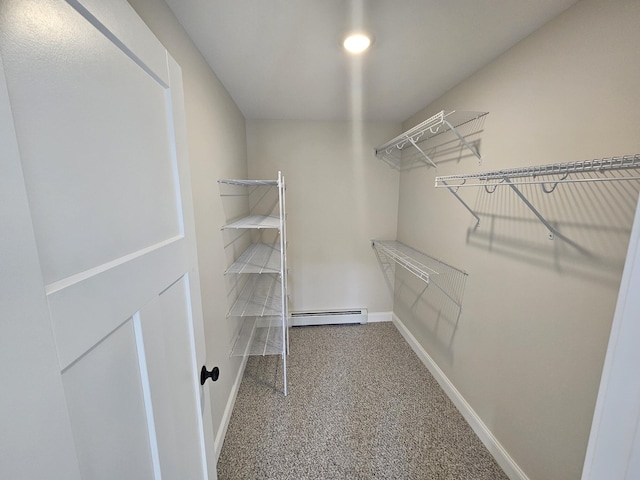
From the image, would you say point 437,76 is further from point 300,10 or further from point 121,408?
point 121,408

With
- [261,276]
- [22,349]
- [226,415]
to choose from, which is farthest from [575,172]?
[261,276]

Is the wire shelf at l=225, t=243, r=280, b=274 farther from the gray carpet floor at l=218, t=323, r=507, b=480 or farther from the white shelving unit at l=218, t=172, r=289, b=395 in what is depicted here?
the gray carpet floor at l=218, t=323, r=507, b=480

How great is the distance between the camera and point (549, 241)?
1.12 m

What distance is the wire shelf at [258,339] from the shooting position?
1.95m

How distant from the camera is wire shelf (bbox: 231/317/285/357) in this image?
195cm

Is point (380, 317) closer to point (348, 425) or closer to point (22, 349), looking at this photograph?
point (348, 425)

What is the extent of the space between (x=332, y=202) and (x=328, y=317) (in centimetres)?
131

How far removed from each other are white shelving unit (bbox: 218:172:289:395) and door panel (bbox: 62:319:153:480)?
111 cm

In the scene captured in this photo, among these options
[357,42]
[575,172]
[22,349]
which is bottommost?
[22,349]

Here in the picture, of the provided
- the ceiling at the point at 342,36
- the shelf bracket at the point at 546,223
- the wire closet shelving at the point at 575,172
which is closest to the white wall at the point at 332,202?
the ceiling at the point at 342,36

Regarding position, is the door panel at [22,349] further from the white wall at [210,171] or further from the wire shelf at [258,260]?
the wire shelf at [258,260]

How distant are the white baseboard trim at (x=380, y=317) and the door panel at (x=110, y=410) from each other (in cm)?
257

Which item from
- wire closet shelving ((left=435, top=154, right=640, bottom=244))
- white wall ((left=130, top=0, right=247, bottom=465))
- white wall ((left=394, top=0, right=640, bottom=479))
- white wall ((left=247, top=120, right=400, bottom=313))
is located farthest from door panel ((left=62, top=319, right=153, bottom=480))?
white wall ((left=247, top=120, right=400, bottom=313))

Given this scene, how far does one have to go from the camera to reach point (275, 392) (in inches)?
76.1
